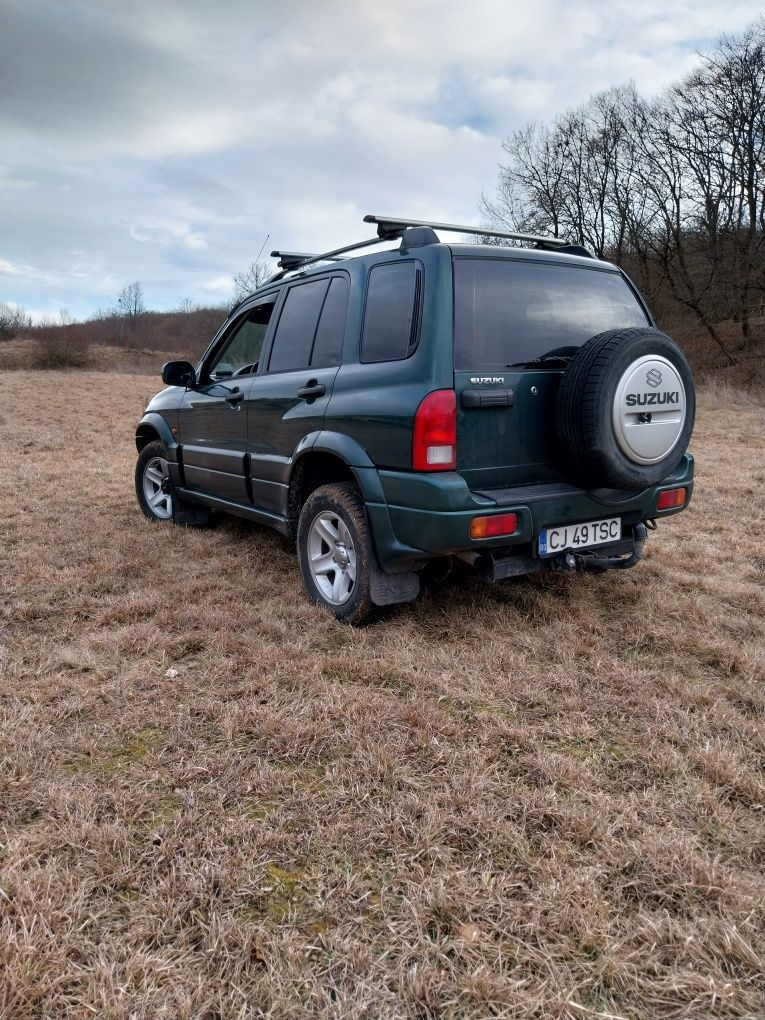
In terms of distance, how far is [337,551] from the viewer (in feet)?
11.3

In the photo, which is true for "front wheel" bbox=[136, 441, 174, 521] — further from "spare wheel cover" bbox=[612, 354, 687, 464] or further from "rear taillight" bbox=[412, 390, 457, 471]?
"spare wheel cover" bbox=[612, 354, 687, 464]

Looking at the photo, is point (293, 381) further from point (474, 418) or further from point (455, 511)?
point (455, 511)

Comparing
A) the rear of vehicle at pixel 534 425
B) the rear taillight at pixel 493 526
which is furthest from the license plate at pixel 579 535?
the rear taillight at pixel 493 526

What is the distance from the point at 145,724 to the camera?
2473mm

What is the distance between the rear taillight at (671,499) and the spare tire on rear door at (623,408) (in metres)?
0.36

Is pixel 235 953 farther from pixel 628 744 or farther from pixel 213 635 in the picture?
pixel 213 635

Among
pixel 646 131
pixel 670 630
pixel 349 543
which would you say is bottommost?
pixel 670 630

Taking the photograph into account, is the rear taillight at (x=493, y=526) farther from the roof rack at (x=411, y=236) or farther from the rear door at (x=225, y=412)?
Result: the rear door at (x=225, y=412)

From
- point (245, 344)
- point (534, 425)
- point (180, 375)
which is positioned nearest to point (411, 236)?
point (534, 425)

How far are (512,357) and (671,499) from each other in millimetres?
1201

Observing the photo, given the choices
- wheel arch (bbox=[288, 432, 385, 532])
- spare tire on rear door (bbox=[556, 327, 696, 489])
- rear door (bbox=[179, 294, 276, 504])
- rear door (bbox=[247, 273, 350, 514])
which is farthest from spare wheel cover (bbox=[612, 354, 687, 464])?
rear door (bbox=[179, 294, 276, 504])

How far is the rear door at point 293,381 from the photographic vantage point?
3516mm

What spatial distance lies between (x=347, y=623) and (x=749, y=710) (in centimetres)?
177

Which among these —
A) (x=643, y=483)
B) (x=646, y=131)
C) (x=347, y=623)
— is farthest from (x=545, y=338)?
(x=646, y=131)
